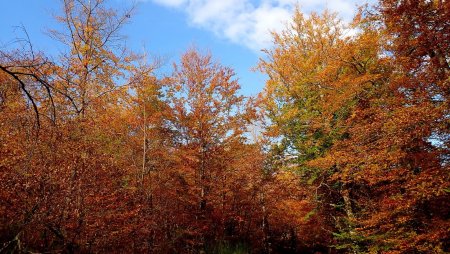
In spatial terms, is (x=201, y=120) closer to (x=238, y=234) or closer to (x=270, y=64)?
(x=270, y=64)

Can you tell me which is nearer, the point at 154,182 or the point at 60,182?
the point at 60,182

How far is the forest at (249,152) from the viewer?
9.26m

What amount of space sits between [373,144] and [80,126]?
33.3ft

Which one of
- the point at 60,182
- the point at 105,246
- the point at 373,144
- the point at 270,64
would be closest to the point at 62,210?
the point at 60,182

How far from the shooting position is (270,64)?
18.0 metres

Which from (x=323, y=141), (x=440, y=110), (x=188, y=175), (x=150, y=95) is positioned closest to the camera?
(x=440, y=110)

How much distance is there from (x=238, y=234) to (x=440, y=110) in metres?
13.1

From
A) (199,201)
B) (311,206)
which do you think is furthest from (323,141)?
(199,201)

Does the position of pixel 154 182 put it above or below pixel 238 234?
above

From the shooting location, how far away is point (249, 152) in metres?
18.5

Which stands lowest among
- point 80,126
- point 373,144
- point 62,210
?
point 62,210

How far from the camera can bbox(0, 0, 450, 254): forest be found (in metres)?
9.26

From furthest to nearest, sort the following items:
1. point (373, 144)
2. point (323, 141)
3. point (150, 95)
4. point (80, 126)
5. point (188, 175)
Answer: point (150, 95), point (188, 175), point (323, 141), point (80, 126), point (373, 144)

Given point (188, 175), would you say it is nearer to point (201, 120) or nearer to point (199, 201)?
point (199, 201)
